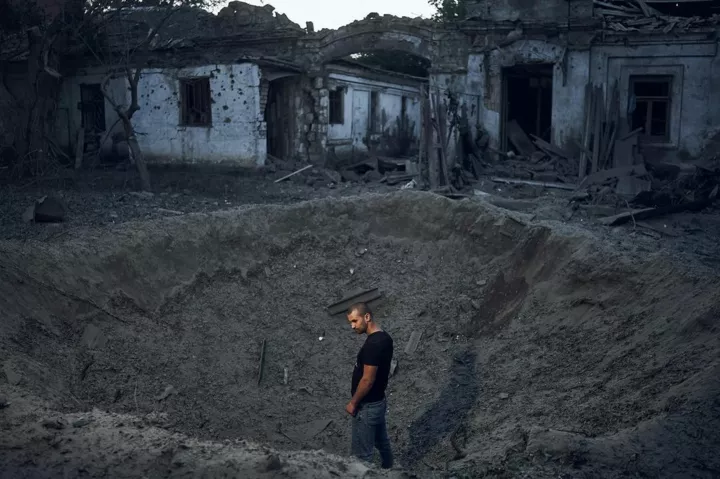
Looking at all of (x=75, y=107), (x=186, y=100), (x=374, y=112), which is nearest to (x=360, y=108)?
(x=374, y=112)

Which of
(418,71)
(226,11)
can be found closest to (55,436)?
(226,11)

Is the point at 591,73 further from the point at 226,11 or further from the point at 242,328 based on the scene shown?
the point at 242,328

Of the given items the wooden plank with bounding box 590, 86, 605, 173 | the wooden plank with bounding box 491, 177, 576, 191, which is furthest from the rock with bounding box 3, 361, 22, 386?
the wooden plank with bounding box 590, 86, 605, 173

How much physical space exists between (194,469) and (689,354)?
4.33 meters

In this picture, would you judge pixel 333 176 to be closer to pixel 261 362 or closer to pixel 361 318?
pixel 261 362

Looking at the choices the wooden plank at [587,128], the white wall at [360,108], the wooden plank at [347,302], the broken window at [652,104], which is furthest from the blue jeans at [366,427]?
the white wall at [360,108]

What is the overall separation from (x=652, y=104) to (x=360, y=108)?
9.51 metres

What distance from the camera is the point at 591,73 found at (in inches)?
722

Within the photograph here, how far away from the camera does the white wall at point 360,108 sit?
72.5 feet

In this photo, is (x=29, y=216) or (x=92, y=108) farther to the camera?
(x=92, y=108)

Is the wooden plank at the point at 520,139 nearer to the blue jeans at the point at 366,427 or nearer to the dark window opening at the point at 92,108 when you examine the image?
the dark window opening at the point at 92,108

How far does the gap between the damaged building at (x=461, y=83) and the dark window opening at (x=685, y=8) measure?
35 mm

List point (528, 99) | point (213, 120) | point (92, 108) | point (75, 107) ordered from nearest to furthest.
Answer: point (213, 120)
point (528, 99)
point (92, 108)
point (75, 107)

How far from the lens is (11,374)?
20.2 feet
